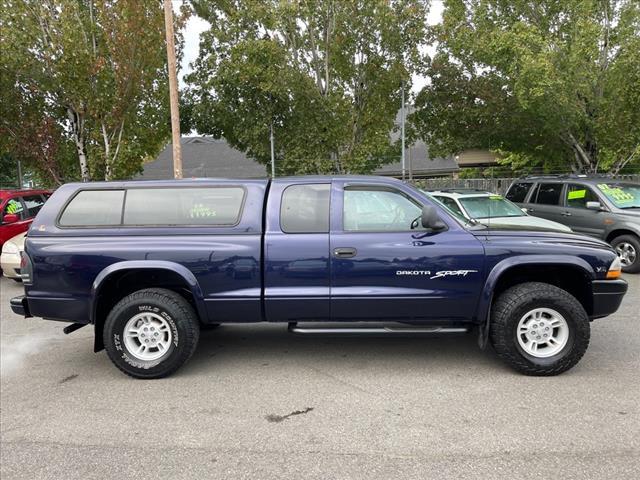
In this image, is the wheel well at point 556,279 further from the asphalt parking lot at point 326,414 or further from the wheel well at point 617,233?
the wheel well at point 617,233

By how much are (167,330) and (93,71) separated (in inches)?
448

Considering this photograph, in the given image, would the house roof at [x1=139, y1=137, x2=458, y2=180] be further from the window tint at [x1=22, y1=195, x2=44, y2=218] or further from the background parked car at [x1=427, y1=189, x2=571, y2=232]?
the background parked car at [x1=427, y1=189, x2=571, y2=232]

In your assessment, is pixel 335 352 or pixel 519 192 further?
pixel 519 192

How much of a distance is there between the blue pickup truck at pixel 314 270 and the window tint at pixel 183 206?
0.04 ft

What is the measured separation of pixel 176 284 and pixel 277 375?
1233mm

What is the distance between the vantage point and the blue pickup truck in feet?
13.8

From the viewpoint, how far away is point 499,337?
4.22 meters

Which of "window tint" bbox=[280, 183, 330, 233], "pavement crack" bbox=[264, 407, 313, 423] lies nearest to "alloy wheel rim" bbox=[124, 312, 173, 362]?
"pavement crack" bbox=[264, 407, 313, 423]

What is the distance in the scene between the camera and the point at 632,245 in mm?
8641

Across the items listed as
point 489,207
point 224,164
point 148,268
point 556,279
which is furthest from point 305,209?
point 224,164

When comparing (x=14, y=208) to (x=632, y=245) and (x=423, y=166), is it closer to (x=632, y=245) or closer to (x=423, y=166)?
(x=632, y=245)

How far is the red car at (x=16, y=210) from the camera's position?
9711 mm

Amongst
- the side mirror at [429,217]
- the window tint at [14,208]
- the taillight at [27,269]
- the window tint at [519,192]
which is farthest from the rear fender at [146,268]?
the window tint at [519,192]

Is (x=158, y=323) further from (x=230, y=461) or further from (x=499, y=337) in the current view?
(x=499, y=337)
